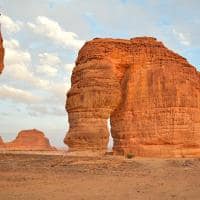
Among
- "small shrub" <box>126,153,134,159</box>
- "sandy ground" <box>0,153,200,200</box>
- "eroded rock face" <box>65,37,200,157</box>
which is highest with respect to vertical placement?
"eroded rock face" <box>65,37,200,157</box>

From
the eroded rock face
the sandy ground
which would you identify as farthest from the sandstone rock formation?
the sandy ground

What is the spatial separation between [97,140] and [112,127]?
295 centimetres

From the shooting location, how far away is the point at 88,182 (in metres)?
13.9

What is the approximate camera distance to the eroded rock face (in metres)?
30.6

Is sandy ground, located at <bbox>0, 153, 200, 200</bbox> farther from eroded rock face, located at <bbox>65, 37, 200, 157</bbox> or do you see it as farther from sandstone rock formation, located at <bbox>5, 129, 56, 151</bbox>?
sandstone rock formation, located at <bbox>5, 129, 56, 151</bbox>

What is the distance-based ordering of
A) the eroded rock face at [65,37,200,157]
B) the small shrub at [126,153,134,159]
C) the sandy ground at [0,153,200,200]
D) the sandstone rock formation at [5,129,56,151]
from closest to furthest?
the sandy ground at [0,153,200,200], the small shrub at [126,153,134,159], the eroded rock face at [65,37,200,157], the sandstone rock formation at [5,129,56,151]

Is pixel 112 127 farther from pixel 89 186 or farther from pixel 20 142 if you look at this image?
pixel 20 142

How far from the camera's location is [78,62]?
33531 mm

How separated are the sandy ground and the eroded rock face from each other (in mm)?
10315

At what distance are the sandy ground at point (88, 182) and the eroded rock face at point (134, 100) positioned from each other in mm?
10315

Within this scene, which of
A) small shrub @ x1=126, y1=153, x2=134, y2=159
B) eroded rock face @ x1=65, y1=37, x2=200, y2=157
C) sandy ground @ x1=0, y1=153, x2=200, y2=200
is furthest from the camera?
eroded rock face @ x1=65, y1=37, x2=200, y2=157

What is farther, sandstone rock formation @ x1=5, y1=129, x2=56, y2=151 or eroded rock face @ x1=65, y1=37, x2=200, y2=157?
sandstone rock formation @ x1=5, y1=129, x2=56, y2=151

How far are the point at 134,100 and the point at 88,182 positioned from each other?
714 inches

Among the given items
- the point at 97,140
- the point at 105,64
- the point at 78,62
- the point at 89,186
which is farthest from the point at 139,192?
the point at 78,62
